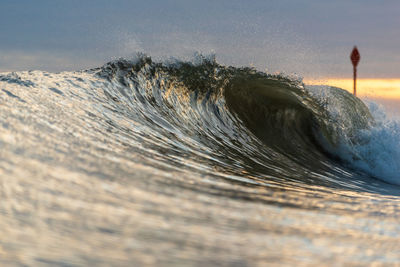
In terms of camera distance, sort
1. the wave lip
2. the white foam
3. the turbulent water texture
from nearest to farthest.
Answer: the turbulent water texture → the wave lip → the white foam

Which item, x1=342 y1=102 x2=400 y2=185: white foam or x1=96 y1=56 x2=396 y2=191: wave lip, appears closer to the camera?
x1=96 y1=56 x2=396 y2=191: wave lip

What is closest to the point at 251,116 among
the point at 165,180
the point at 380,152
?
the point at 380,152

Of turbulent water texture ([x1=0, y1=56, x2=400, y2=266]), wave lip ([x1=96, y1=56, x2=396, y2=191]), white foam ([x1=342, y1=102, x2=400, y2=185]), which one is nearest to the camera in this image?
turbulent water texture ([x1=0, y1=56, x2=400, y2=266])

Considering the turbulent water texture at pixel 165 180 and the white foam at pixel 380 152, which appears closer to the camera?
the turbulent water texture at pixel 165 180

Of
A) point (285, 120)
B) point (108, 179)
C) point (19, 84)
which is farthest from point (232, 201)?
point (285, 120)

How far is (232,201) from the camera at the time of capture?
2807 millimetres

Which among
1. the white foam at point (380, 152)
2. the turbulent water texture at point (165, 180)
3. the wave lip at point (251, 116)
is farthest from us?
the white foam at point (380, 152)

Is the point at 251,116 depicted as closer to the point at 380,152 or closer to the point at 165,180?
the point at 380,152

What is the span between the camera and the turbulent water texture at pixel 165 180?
197 cm

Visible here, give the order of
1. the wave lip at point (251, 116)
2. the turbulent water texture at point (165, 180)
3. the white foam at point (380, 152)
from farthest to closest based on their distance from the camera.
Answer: the white foam at point (380, 152) < the wave lip at point (251, 116) < the turbulent water texture at point (165, 180)

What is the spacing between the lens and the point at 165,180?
3.07m

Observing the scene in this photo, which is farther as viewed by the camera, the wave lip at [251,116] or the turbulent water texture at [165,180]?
the wave lip at [251,116]

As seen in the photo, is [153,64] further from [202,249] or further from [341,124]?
[202,249]

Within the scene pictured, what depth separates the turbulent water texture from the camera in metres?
1.97
